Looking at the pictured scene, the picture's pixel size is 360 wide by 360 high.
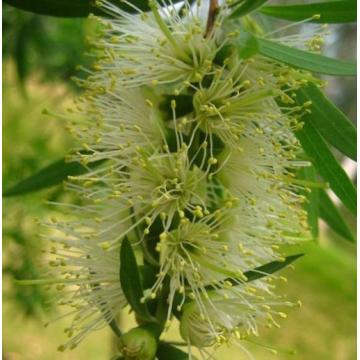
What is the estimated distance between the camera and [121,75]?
27.2 inches

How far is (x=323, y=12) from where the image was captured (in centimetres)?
67

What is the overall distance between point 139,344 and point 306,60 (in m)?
0.31

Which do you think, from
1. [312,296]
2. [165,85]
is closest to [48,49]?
[165,85]

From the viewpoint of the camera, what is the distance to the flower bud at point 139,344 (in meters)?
0.63

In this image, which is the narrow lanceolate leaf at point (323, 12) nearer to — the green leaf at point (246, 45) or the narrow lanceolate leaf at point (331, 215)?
the green leaf at point (246, 45)

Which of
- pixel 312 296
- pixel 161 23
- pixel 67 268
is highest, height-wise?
pixel 161 23

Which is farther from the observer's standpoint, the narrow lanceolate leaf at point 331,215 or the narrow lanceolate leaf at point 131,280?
the narrow lanceolate leaf at point 331,215

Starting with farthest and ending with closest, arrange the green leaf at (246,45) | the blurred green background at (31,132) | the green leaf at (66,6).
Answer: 1. the blurred green background at (31,132)
2. the green leaf at (66,6)
3. the green leaf at (246,45)

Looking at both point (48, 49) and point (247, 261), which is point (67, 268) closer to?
point (247, 261)

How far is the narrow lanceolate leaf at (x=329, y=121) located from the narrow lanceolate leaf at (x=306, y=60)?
0.06 meters

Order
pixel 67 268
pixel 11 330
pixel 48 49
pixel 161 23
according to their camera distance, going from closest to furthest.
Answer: pixel 161 23 → pixel 67 268 → pixel 48 49 → pixel 11 330

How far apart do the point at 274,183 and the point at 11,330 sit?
2.79m

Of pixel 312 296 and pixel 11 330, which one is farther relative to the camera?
pixel 312 296

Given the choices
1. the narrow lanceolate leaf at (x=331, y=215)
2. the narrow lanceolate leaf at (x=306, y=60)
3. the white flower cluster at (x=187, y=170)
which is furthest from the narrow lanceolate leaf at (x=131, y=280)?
the narrow lanceolate leaf at (x=331, y=215)
